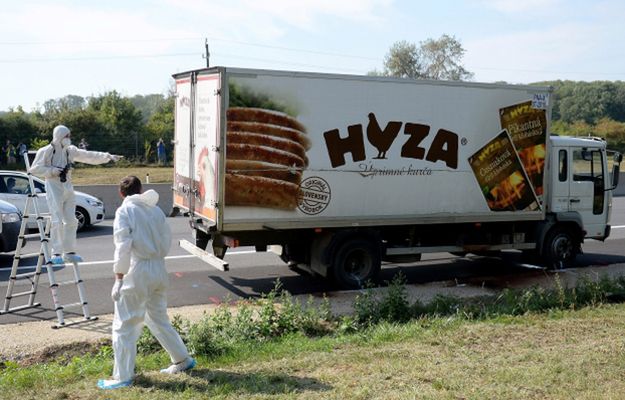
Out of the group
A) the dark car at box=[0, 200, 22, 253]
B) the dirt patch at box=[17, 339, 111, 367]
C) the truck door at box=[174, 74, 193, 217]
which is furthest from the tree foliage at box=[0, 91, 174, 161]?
the dirt patch at box=[17, 339, 111, 367]

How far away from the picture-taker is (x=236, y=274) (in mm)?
12031

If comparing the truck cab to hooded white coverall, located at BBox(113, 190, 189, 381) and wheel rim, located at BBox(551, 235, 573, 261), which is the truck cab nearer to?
wheel rim, located at BBox(551, 235, 573, 261)

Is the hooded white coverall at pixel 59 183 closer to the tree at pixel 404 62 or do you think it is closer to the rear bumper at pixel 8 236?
the rear bumper at pixel 8 236

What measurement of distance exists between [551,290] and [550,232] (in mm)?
2692

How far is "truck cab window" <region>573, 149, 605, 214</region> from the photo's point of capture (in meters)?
12.9

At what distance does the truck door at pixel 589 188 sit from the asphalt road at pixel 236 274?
882mm

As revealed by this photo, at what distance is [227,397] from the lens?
18.5ft

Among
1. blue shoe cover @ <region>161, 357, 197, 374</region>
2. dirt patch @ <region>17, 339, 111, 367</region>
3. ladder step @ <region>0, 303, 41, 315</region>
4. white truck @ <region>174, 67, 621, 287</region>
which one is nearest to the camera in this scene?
blue shoe cover @ <region>161, 357, 197, 374</region>

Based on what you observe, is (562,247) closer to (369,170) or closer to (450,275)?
(450,275)

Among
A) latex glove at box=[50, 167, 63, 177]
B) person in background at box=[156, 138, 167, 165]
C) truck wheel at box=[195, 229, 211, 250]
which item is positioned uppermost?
person in background at box=[156, 138, 167, 165]

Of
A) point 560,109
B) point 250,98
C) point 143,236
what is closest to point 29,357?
point 143,236

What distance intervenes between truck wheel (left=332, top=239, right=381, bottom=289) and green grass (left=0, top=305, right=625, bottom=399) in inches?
112

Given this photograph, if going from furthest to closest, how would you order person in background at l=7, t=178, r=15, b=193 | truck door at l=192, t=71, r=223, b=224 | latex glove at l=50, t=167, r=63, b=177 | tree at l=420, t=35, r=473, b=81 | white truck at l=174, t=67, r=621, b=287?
tree at l=420, t=35, r=473, b=81 → person in background at l=7, t=178, r=15, b=193 → white truck at l=174, t=67, r=621, b=287 → truck door at l=192, t=71, r=223, b=224 → latex glove at l=50, t=167, r=63, b=177

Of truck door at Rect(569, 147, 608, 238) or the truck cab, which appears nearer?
the truck cab
